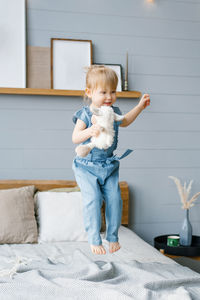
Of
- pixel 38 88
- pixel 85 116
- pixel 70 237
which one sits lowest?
pixel 70 237

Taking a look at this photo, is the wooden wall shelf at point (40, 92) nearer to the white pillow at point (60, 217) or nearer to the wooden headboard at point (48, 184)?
the wooden headboard at point (48, 184)

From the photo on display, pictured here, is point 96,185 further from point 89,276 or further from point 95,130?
point 89,276

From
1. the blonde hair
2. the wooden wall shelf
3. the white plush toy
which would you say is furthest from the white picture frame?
the white plush toy

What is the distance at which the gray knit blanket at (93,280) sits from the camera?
1839 mm

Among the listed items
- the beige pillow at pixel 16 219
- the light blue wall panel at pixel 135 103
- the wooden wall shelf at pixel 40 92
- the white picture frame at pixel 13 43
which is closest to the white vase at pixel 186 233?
the light blue wall panel at pixel 135 103

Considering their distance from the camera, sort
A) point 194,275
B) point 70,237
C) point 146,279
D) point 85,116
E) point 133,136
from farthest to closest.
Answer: point 133,136 < point 70,237 < point 194,275 < point 146,279 < point 85,116

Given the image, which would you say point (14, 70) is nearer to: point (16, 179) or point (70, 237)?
point (16, 179)

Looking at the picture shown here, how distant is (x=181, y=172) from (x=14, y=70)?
167cm

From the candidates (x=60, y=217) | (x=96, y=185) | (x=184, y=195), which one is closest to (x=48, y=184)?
(x=60, y=217)

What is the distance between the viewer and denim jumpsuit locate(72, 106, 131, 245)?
6.25 ft

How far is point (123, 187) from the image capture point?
136 inches

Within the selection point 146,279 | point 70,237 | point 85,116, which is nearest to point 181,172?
point 70,237

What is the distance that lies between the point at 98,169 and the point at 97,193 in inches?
4.4

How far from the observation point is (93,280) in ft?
6.69
